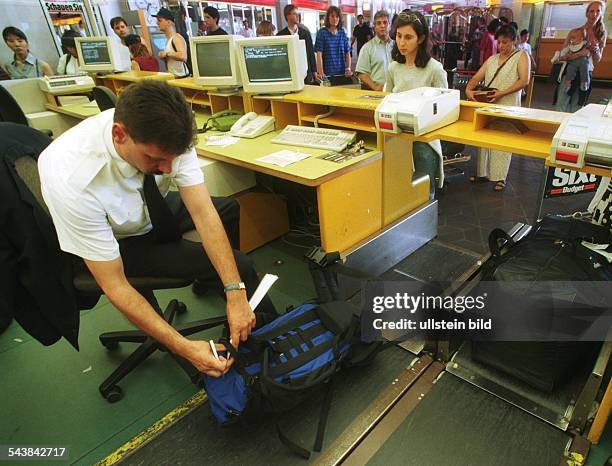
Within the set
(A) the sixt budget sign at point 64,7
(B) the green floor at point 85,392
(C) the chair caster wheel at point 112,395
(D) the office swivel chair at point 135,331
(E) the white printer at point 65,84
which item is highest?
(A) the sixt budget sign at point 64,7

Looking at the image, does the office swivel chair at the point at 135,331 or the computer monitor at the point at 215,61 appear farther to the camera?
the computer monitor at the point at 215,61

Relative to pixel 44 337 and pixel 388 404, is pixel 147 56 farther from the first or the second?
pixel 388 404

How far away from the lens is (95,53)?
3660 mm

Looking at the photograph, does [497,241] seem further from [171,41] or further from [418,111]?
[171,41]

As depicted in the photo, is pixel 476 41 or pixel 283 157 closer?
pixel 283 157

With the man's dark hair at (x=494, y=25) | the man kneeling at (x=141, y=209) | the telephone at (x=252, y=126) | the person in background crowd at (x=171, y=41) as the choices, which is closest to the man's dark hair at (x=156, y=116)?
the man kneeling at (x=141, y=209)

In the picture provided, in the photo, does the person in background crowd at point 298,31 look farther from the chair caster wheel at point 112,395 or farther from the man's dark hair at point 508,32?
the chair caster wheel at point 112,395

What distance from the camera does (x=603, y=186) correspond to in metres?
1.68

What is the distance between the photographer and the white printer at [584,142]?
4.04ft

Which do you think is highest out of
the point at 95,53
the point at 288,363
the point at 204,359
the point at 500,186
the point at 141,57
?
the point at 95,53

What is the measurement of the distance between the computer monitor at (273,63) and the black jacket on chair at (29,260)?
1.30 meters

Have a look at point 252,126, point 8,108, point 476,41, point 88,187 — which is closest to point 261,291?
point 88,187

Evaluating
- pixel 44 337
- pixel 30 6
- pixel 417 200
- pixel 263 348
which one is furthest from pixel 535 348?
pixel 30 6

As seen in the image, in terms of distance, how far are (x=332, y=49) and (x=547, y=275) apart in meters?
4.06
